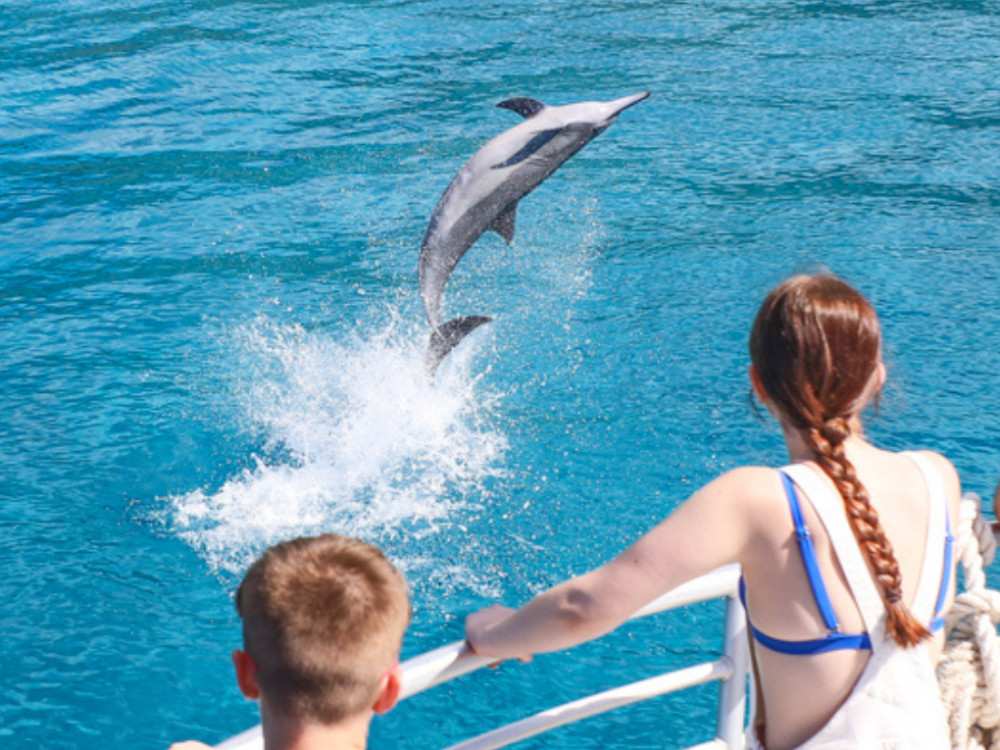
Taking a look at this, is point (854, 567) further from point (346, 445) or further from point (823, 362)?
point (346, 445)

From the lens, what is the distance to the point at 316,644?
170 cm

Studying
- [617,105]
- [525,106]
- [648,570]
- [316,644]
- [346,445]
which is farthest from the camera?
[346,445]

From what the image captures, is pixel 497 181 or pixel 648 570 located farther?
pixel 497 181

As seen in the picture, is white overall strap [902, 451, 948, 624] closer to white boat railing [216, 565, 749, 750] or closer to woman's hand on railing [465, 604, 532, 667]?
white boat railing [216, 565, 749, 750]

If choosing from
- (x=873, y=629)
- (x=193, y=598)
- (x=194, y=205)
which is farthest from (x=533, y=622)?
(x=194, y=205)

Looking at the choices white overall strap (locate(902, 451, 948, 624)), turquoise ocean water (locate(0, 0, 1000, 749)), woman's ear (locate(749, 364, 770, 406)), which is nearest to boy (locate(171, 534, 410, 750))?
woman's ear (locate(749, 364, 770, 406))

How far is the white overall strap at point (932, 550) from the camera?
1983 mm

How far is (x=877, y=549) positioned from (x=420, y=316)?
6472mm

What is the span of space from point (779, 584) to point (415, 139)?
10.1 m

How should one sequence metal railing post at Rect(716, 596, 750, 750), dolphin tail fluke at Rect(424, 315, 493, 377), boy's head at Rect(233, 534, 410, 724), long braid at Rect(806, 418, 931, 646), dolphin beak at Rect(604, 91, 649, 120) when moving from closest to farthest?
boy's head at Rect(233, 534, 410, 724)
long braid at Rect(806, 418, 931, 646)
metal railing post at Rect(716, 596, 750, 750)
dolphin tail fluke at Rect(424, 315, 493, 377)
dolphin beak at Rect(604, 91, 649, 120)

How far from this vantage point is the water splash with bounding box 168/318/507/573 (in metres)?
5.77

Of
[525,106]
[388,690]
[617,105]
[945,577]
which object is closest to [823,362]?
[945,577]

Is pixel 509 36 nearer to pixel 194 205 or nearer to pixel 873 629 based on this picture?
pixel 194 205

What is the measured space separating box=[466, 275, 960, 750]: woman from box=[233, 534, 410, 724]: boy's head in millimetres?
274
